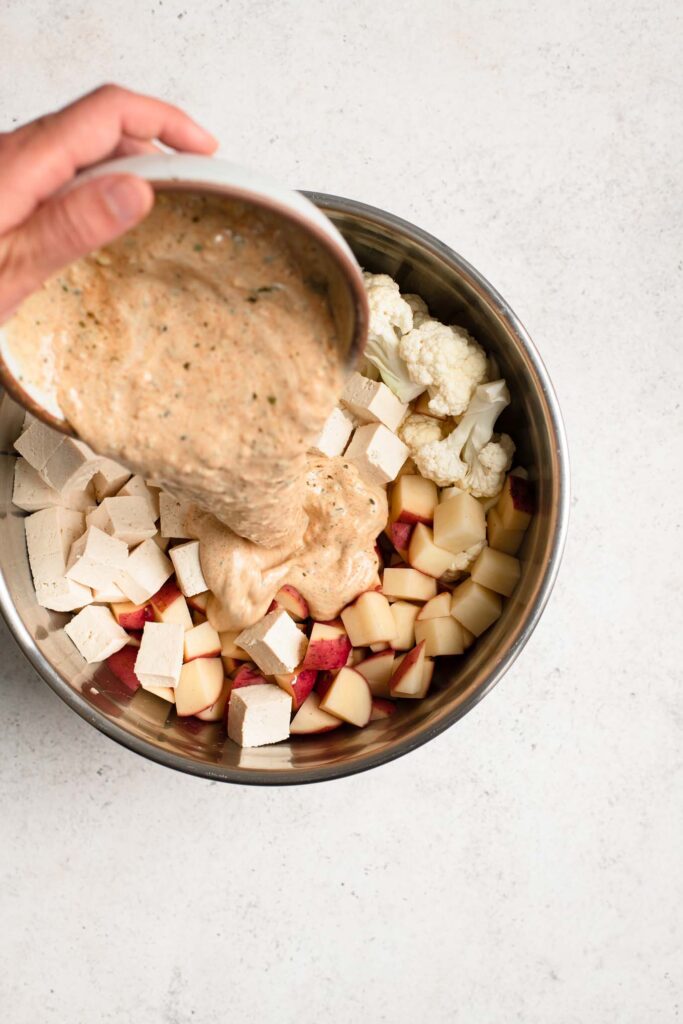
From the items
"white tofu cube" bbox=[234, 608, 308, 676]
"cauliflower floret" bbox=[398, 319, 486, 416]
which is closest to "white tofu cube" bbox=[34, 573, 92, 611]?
"white tofu cube" bbox=[234, 608, 308, 676]

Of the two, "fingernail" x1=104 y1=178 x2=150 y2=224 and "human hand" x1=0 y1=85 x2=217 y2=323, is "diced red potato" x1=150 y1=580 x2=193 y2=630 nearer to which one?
"human hand" x1=0 y1=85 x2=217 y2=323

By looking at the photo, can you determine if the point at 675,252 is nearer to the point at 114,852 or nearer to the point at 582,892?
the point at 582,892

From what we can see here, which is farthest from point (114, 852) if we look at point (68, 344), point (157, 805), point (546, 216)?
point (546, 216)

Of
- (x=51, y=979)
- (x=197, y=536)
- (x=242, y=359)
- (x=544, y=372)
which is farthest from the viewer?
(x=51, y=979)

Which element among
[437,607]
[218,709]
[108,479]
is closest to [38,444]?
[108,479]

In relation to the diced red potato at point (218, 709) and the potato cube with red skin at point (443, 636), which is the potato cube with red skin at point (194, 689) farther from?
the potato cube with red skin at point (443, 636)

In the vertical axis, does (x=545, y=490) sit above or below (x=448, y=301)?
below

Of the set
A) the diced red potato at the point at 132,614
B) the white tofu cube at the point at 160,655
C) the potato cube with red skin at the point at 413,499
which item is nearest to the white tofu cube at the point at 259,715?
the white tofu cube at the point at 160,655

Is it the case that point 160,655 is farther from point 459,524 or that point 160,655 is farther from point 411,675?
point 459,524
